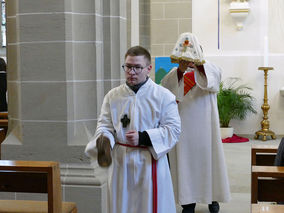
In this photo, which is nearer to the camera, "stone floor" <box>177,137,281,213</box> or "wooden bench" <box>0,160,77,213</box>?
"wooden bench" <box>0,160,77,213</box>

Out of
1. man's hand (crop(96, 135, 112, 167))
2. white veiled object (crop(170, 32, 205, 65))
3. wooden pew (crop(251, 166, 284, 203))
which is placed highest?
white veiled object (crop(170, 32, 205, 65))

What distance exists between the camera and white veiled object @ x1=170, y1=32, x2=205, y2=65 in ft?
14.8

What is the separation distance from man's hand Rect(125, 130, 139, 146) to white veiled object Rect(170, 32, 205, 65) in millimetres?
1570

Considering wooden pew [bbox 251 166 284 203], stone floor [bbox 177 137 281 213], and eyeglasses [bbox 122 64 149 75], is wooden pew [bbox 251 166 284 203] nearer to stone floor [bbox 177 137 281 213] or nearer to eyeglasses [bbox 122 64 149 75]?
eyeglasses [bbox 122 64 149 75]

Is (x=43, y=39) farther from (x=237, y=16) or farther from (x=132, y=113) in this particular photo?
(x=237, y=16)

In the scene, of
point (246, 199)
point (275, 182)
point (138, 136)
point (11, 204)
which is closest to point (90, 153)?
point (138, 136)

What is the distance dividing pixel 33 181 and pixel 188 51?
1.94m

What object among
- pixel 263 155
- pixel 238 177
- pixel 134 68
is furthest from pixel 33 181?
pixel 238 177

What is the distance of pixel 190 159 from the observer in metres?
4.87

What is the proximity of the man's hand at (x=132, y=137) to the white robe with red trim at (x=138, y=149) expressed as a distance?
130 millimetres

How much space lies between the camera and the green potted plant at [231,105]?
9594mm

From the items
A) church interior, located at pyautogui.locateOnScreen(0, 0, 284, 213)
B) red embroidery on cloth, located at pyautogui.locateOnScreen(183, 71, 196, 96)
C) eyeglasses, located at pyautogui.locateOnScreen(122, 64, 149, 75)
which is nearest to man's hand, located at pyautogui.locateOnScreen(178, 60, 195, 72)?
red embroidery on cloth, located at pyautogui.locateOnScreen(183, 71, 196, 96)

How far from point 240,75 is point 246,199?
15.6ft

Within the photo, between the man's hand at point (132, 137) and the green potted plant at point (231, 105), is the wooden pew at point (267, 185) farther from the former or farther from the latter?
the green potted plant at point (231, 105)
